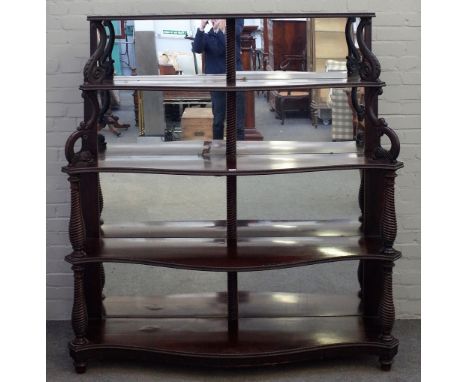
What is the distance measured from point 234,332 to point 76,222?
883mm

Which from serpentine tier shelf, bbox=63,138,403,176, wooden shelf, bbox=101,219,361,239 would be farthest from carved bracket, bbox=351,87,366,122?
wooden shelf, bbox=101,219,361,239

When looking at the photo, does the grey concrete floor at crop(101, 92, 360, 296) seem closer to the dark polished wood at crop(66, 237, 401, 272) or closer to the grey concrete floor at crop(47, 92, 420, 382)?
the grey concrete floor at crop(47, 92, 420, 382)

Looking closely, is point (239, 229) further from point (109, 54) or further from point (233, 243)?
point (109, 54)

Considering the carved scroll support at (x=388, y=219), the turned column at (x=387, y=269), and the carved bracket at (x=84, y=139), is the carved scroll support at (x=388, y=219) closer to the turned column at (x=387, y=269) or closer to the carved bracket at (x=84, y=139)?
the turned column at (x=387, y=269)

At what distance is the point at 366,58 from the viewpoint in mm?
3691

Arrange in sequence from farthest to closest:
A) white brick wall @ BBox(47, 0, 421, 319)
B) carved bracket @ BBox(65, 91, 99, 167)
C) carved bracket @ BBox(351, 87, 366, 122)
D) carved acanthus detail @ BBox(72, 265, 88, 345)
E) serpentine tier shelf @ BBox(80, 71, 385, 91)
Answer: white brick wall @ BBox(47, 0, 421, 319) < carved bracket @ BBox(351, 87, 366, 122) < carved acanthus detail @ BBox(72, 265, 88, 345) < carved bracket @ BBox(65, 91, 99, 167) < serpentine tier shelf @ BBox(80, 71, 385, 91)

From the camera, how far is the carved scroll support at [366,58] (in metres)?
3.67

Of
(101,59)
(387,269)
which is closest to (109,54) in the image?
(101,59)

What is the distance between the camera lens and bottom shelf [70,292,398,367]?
3781 millimetres

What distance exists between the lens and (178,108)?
3.88 metres

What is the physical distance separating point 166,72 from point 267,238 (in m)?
0.89

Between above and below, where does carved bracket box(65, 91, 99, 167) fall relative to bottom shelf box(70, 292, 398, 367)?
above

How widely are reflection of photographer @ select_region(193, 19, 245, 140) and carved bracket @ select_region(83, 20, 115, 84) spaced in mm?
380

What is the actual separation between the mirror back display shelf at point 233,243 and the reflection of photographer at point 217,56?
0.04 metres
